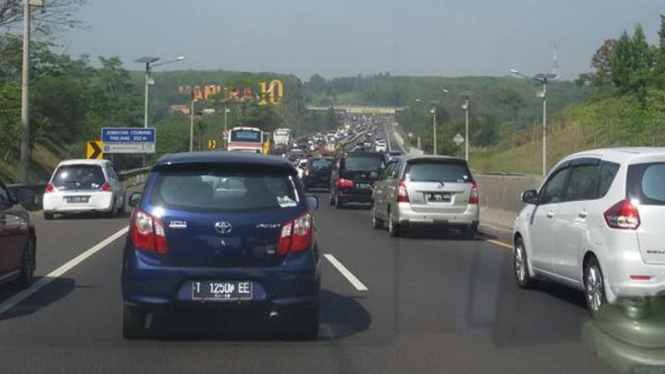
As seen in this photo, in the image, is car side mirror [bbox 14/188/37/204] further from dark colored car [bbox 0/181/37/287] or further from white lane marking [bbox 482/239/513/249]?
white lane marking [bbox 482/239/513/249]

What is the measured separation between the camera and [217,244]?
9195mm

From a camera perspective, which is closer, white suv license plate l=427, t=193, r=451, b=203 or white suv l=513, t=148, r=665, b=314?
white suv l=513, t=148, r=665, b=314

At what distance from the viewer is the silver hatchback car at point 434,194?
21.4 meters

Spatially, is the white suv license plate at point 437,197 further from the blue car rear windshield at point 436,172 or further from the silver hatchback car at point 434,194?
the blue car rear windshield at point 436,172

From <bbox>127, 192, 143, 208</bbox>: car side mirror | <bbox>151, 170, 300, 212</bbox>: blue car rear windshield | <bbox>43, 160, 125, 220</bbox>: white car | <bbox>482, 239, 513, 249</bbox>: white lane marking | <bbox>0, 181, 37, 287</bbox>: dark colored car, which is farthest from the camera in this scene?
<bbox>43, 160, 125, 220</bbox>: white car

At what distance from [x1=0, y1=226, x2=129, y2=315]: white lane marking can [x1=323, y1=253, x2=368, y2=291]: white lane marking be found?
3.95 meters

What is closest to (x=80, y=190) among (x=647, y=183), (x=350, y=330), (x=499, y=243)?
(x=499, y=243)

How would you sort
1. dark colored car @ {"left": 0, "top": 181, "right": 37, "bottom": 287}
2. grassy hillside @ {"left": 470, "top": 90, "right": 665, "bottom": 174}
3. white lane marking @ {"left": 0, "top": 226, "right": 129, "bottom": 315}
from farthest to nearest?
grassy hillside @ {"left": 470, "top": 90, "right": 665, "bottom": 174} < dark colored car @ {"left": 0, "top": 181, "right": 37, "bottom": 287} < white lane marking @ {"left": 0, "top": 226, "right": 129, "bottom": 315}

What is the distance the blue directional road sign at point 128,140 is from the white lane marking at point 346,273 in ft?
129

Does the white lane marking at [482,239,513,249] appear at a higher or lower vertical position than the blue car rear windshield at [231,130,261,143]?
lower

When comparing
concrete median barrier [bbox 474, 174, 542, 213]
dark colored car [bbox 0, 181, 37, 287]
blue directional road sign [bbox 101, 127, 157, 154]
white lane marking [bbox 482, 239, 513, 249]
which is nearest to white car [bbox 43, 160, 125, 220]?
concrete median barrier [bbox 474, 174, 542, 213]

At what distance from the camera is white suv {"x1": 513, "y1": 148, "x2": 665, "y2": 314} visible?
1017 cm

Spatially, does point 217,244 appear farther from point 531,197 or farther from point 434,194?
point 434,194

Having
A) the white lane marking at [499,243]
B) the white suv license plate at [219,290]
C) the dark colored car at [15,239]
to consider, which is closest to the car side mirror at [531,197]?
the white suv license plate at [219,290]
